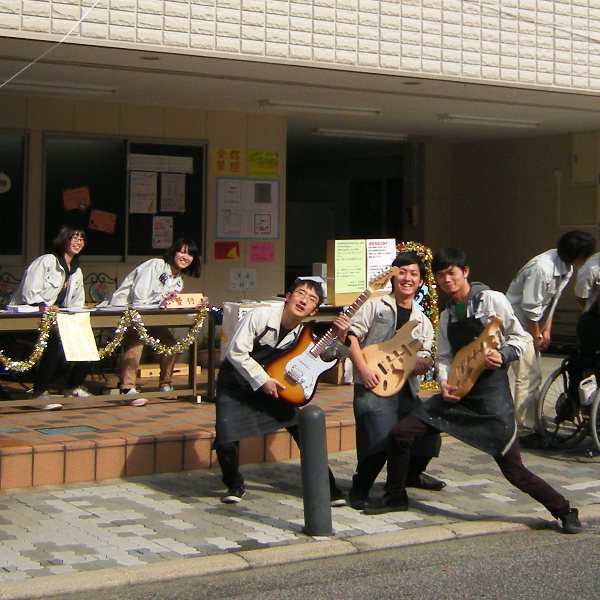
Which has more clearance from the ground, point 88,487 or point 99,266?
point 99,266

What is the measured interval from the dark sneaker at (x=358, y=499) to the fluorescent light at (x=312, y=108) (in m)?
5.85

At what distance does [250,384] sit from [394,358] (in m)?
0.94

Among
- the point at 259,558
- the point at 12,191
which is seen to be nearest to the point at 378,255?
the point at 12,191

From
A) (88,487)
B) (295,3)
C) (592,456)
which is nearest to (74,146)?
(295,3)

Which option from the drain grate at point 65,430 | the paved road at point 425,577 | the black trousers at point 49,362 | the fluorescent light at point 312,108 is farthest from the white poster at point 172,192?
the paved road at point 425,577

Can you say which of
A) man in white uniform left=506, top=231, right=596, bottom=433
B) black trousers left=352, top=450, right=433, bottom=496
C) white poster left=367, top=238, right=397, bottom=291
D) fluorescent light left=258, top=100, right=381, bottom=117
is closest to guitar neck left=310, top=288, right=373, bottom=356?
black trousers left=352, top=450, right=433, bottom=496

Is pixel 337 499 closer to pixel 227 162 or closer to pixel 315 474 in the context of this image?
pixel 315 474

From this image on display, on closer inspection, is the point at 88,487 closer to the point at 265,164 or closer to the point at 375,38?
the point at 375,38

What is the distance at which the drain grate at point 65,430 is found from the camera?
851 cm

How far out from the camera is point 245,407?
7.41 metres

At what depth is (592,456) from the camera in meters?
9.04

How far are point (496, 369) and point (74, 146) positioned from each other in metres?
6.67

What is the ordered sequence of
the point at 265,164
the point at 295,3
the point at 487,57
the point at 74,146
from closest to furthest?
1. the point at 295,3
2. the point at 487,57
3. the point at 74,146
4. the point at 265,164

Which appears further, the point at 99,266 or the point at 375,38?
the point at 99,266
